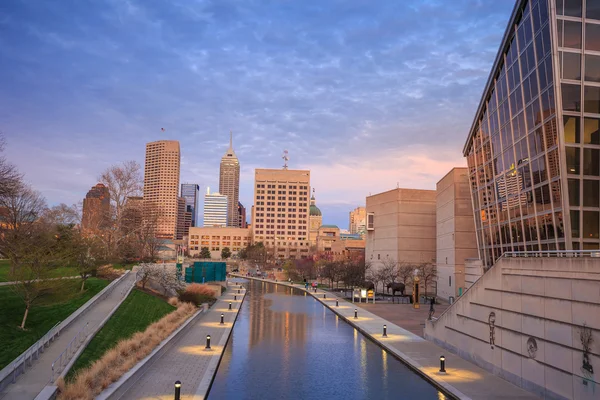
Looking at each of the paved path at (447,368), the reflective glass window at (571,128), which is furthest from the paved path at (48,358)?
the reflective glass window at (571,128)

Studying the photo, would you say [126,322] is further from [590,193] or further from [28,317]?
[590,193]

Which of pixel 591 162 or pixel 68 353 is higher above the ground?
pixel 591 162

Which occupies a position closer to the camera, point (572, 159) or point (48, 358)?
point (48, 358)

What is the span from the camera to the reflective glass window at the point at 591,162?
25.7 m

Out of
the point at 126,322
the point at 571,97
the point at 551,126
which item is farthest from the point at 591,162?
the point at 126,322

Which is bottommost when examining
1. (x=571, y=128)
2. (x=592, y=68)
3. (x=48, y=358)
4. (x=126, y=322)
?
(x=48, y=358)

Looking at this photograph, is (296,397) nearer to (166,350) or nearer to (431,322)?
(166,350)

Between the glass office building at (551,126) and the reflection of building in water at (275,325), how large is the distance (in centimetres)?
1711

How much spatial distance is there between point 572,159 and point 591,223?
12.2 feet

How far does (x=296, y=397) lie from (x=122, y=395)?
639 centimetres

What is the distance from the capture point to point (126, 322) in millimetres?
29328

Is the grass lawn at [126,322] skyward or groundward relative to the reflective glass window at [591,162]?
groundward

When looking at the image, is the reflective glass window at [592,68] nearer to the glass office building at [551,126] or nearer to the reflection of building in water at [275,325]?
the glass office building at [551,126]

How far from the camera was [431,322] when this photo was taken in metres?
28.4
